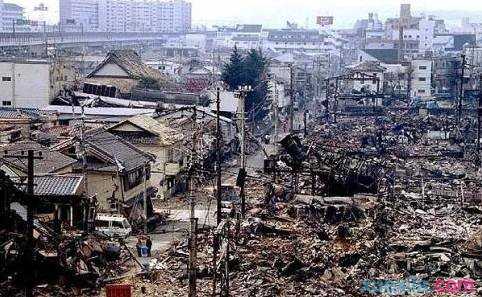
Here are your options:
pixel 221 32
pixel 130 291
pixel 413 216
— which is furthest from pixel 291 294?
pixel 221 32

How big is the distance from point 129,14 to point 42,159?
15825 cm

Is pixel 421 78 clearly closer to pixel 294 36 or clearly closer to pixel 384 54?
pixel 384 54

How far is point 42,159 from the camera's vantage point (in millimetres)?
27609

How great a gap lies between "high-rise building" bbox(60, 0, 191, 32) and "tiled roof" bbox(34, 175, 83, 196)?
460 ft

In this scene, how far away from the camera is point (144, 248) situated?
2394 cm

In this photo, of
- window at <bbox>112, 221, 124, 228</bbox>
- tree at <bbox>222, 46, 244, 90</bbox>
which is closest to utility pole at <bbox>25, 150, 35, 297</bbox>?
window at <bbox>112, 221, 124, 228</bbox>

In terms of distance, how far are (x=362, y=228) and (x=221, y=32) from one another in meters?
138

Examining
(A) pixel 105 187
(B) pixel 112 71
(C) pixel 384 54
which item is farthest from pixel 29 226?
(C) pixel 384 54

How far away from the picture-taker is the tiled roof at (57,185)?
78.5 feet

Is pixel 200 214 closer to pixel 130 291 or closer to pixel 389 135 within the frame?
pixel 130 291

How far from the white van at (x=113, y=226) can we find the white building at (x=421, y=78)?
2095 inches

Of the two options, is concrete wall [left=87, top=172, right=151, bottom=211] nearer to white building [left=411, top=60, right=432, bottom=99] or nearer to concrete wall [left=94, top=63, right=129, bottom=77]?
concrete wall [left=94, top=63, right=129, bottom=77]

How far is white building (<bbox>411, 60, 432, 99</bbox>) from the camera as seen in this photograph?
75312 millimetres

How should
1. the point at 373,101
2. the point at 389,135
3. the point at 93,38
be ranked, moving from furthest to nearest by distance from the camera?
the point at 93,38
the point at 373,101
the point at 389,135
